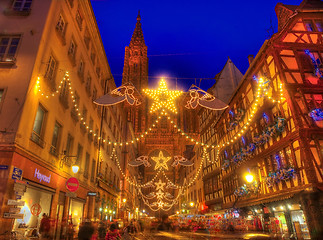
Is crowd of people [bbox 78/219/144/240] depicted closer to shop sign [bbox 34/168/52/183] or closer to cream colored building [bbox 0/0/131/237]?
cream colored building [bbox 0/0/131/237]

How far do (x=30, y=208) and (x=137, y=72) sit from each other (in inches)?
2897

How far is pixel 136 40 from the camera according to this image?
86.1 metres

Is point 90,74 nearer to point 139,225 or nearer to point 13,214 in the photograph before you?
point 13,214

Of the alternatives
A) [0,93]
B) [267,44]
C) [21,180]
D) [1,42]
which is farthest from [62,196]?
[267,44]

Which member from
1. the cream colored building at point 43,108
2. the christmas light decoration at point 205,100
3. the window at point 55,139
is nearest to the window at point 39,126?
the cream colored building at point 43,108

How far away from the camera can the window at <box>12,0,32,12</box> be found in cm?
1263

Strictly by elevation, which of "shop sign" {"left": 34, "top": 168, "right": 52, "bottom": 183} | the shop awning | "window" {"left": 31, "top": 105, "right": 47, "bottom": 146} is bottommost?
the shop awning

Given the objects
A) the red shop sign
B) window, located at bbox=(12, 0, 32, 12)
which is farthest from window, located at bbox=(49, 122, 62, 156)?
window, located at bbox=(12, 0, 32, 12)

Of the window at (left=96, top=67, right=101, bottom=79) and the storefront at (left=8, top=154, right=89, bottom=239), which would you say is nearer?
the storefront at (left=8, top=154, right=89, bottom=239)

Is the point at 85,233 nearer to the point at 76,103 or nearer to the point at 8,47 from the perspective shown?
the point at 8,47

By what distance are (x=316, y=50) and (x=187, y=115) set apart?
5826 centimetres

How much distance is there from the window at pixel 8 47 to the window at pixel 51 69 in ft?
5.46

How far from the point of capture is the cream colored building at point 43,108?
9820 mm

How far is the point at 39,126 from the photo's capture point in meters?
12.0
